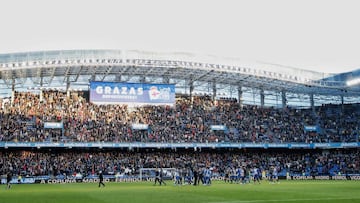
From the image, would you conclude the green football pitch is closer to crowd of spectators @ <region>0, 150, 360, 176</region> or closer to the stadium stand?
crowd of spectators @ <region>0, 150, 360, 176</region>

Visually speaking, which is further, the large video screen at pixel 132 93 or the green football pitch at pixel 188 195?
the large video screen at pixel 132 93

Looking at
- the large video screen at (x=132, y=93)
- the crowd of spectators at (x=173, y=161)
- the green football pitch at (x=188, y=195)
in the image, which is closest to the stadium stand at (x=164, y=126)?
the crowd of spectators at (x=173, y=161)

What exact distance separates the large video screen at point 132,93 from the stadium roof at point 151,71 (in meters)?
1.56

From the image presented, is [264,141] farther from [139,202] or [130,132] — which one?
[139,202]

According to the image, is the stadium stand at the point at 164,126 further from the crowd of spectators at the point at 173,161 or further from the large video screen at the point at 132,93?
the large video screen at the point at 132,93

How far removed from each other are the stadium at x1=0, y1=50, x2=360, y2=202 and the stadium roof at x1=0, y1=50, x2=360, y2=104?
140 mm

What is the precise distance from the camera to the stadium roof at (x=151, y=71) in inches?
2330

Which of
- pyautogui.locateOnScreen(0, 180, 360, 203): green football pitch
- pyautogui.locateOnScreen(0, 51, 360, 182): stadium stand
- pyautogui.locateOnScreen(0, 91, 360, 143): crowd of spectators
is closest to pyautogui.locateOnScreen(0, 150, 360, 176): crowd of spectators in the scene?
pyautogui.locateOnScreen(0, 51, 360, 182): stadium stand

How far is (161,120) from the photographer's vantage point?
6756cm

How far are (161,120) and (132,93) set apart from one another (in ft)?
19.4

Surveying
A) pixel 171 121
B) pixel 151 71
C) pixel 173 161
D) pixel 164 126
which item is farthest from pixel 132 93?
pixel 173 161

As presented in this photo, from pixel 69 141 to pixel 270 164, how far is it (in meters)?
29.6

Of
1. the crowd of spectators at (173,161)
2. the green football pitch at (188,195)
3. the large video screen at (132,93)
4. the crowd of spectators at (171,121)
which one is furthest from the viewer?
the large video screen at (132,93)

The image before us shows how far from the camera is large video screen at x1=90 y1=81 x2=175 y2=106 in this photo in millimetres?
65375
